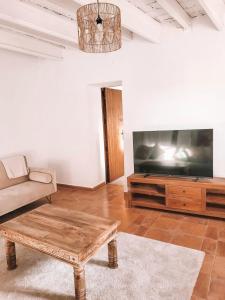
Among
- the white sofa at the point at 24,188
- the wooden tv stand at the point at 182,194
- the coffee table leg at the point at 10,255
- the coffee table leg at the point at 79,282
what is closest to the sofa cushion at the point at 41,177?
the white sofa at the point at 24,188

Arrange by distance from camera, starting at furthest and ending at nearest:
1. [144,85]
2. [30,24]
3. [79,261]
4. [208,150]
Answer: [144,85] → [208,150] → [30,24] → [79,261]

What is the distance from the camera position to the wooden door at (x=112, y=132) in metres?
4.77

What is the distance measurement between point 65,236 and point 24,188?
1.88 metres

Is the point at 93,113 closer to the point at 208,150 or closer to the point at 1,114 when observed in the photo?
the point at 1,114

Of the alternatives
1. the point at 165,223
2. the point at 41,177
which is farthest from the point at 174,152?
the point at 41,177

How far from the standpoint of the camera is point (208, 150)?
3.14 metres

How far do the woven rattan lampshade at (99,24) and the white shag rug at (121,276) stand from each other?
1.98 metres

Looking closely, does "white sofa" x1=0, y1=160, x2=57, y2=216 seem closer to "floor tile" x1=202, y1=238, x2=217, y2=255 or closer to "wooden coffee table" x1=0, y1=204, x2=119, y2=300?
"wooden coffee table" x1=0, y1=204, x2=119, y2=300

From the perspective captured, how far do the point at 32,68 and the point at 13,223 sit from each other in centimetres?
334

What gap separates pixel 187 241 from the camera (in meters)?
2.63

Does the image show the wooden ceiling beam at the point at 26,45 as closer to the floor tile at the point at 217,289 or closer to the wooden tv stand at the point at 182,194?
the wooden tv stand at the point at 182,194

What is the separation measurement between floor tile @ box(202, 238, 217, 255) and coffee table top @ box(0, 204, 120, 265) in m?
1.03

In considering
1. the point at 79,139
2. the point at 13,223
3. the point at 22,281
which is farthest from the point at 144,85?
the point at 22,281

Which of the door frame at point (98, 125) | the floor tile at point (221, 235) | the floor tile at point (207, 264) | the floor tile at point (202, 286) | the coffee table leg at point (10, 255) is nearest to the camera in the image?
the floor tile at point (202, 286)
